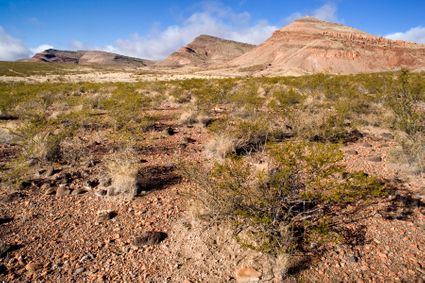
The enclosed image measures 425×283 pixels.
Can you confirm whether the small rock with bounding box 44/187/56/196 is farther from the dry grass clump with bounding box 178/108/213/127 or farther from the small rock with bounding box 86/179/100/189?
the dry grass clump with bounding box 178/108/213/127

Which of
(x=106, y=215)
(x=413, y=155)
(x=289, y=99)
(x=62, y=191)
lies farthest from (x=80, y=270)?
(x=289, y=99)

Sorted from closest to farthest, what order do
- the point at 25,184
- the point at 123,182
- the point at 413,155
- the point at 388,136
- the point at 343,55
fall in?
the point at 123,182
the point at 25,184
the point at 413,155
the point at 388,136
the point at 343,55

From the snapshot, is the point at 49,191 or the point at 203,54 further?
the point at 203,54

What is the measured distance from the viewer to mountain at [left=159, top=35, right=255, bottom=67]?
169 m

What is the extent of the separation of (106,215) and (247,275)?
2.94m

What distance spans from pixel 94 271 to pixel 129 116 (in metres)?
8.61

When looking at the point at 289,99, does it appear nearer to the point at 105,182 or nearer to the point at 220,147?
the point at 220,147

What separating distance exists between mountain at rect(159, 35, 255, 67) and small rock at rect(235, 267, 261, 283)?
161 m

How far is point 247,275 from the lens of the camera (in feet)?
13.9

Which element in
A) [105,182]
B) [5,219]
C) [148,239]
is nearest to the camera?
[148,239]

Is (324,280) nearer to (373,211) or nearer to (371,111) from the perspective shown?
(373,211)

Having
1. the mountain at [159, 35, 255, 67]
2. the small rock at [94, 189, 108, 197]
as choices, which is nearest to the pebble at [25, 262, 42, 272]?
the small rock at [94, 189, 108, 197]

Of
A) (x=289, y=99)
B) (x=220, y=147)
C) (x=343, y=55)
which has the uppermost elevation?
(x=343, y=55)

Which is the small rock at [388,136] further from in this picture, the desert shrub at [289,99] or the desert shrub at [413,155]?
the desert shrub at [289,99]
